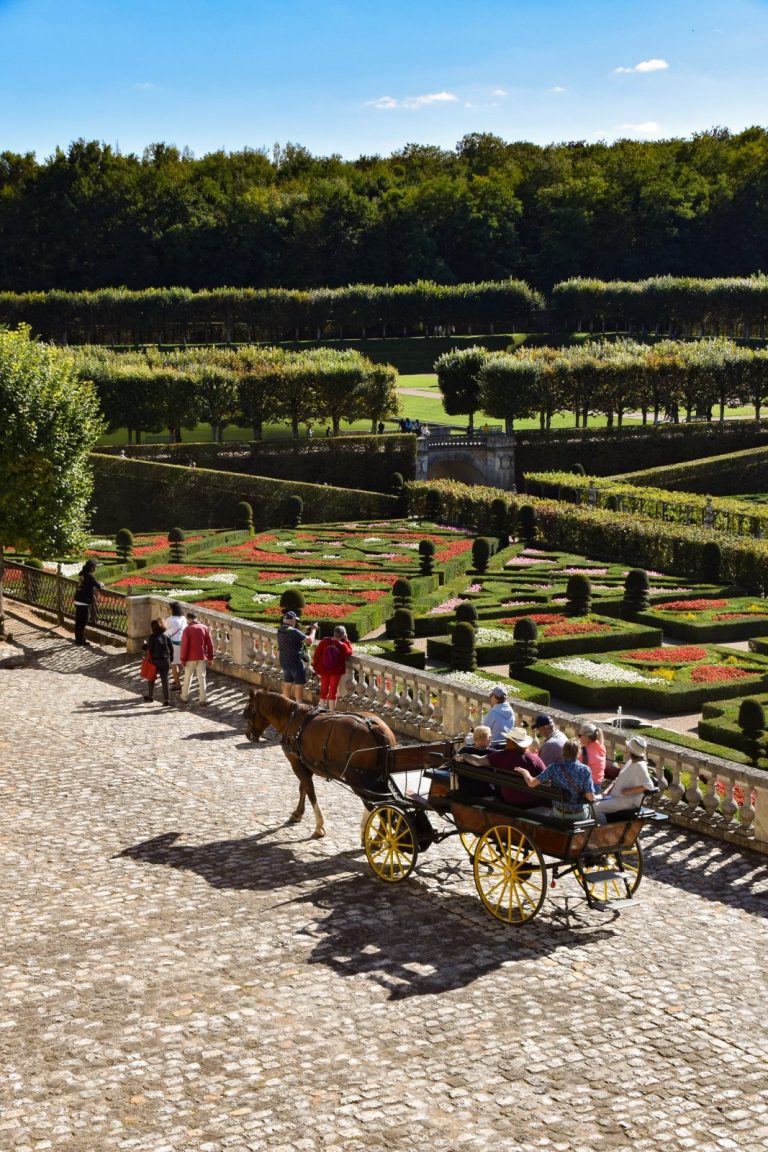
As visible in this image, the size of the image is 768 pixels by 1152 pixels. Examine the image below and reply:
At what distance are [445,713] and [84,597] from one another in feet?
35.5

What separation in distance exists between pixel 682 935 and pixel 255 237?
113 metres

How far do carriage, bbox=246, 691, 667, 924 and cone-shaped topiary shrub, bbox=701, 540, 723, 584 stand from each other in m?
24.1

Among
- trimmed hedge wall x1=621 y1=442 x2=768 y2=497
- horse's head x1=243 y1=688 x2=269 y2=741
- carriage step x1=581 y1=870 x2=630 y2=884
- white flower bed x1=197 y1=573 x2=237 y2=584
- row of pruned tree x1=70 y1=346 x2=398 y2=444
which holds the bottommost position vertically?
white flower bed x1=197 y1=573 x2=237 y2=584

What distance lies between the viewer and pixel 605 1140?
382 inches

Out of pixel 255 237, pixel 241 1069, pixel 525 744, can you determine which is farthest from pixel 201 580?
pixel 255 237

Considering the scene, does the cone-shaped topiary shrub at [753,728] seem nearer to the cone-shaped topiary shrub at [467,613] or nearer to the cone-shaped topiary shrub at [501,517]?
the cone-shaped topiary shrub at [467,613]

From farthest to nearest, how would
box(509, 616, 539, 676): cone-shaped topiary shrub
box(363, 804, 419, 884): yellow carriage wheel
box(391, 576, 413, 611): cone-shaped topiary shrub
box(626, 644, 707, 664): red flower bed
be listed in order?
box(391, 576, 413, 611): cone-shaped topiary shrub → box(626, 644, 707, 664): red flower bed → box(509, 616, 539, 676): cone-shaped topiary shrub → box(363, 804, 419, 884): yellow carriage wheel

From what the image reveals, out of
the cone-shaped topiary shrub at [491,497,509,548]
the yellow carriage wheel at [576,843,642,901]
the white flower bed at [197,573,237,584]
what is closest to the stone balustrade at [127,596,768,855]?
the yellow carriage wheel at [576,843,642,901]

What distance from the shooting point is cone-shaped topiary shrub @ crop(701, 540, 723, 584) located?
38.6 metres

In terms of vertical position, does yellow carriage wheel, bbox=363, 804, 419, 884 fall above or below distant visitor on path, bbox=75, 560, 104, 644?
below

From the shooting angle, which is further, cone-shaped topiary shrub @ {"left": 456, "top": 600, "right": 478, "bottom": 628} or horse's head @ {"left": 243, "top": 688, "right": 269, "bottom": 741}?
cone-shaped topiary shrub @ {"left": 456, "top": 600, "right": 478, "bottom": 628}

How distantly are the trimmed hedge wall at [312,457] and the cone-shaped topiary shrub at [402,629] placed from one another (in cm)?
3577

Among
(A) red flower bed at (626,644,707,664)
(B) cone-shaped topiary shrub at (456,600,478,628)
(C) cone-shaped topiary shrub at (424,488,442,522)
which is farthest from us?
(C) cone-shaped topiary shrub at (424,488,442,522)

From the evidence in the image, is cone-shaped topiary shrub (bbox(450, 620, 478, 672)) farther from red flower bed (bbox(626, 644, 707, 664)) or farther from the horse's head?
the horse's head
